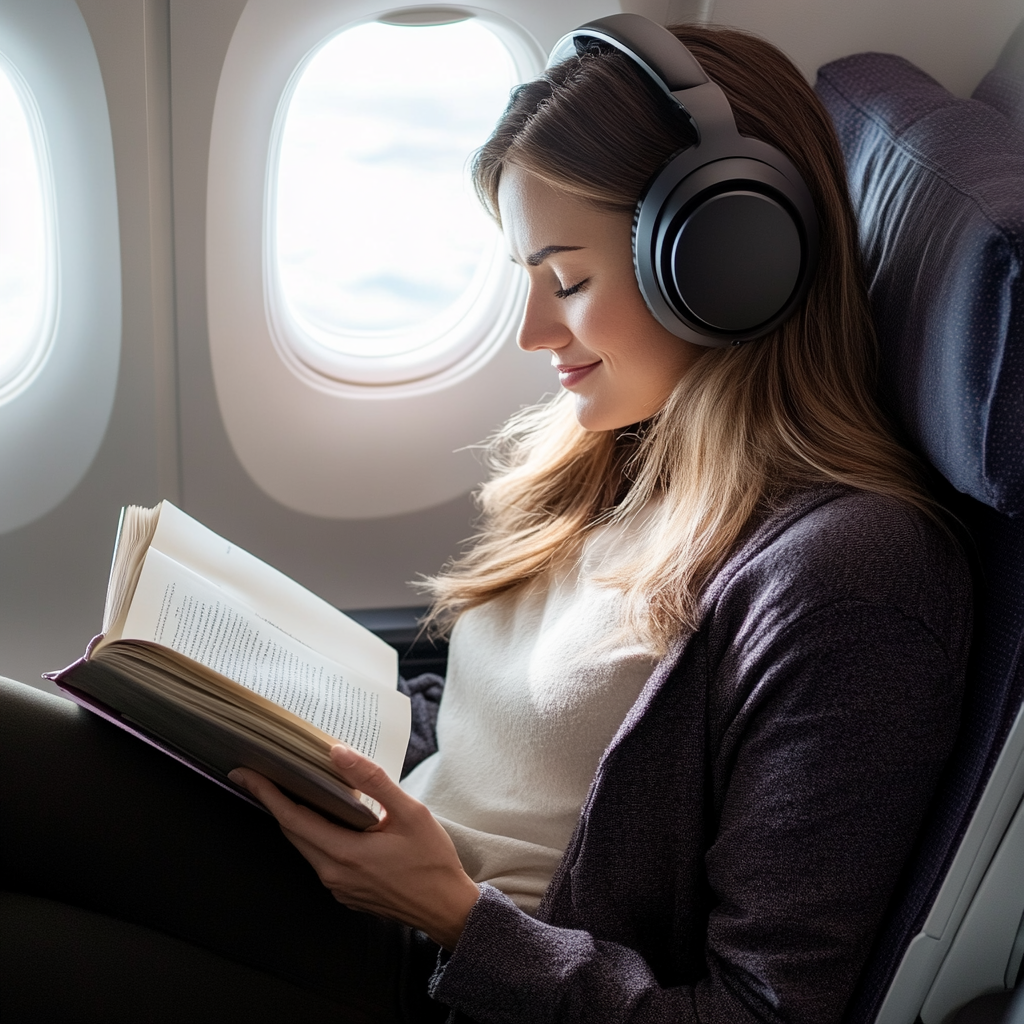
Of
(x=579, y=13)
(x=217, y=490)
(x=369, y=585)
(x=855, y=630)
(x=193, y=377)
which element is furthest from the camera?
(x=369, y=585)

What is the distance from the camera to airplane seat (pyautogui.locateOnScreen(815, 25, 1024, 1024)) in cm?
77

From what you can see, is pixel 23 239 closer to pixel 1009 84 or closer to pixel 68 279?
pixel 68 279

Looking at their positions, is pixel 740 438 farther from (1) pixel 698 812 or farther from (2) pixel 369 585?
(2) pixel 369 585

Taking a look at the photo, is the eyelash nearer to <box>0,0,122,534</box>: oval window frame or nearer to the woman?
the woman

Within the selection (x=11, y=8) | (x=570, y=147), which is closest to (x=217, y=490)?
(x=11, y=8)

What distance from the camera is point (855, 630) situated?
0.82m

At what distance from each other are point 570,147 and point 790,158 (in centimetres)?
23

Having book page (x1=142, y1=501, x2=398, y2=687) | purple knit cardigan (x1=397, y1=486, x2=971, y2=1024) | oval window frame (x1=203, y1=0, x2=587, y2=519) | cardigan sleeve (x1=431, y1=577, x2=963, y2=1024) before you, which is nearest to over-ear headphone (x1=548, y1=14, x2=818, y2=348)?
purple knit cardigan (x1=397, y1=486, x2=971, y2=1024)

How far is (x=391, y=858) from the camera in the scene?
2.89 feet

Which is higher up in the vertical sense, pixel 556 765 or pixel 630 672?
pixel 630 672

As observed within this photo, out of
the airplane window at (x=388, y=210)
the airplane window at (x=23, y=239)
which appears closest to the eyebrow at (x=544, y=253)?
the airplane window at (x=388, y=210)

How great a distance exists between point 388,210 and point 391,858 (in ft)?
4.57

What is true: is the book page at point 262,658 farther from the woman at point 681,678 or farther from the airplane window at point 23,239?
the airplane window at point 23,239

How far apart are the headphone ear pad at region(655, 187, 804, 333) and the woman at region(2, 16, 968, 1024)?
0.27 ft
